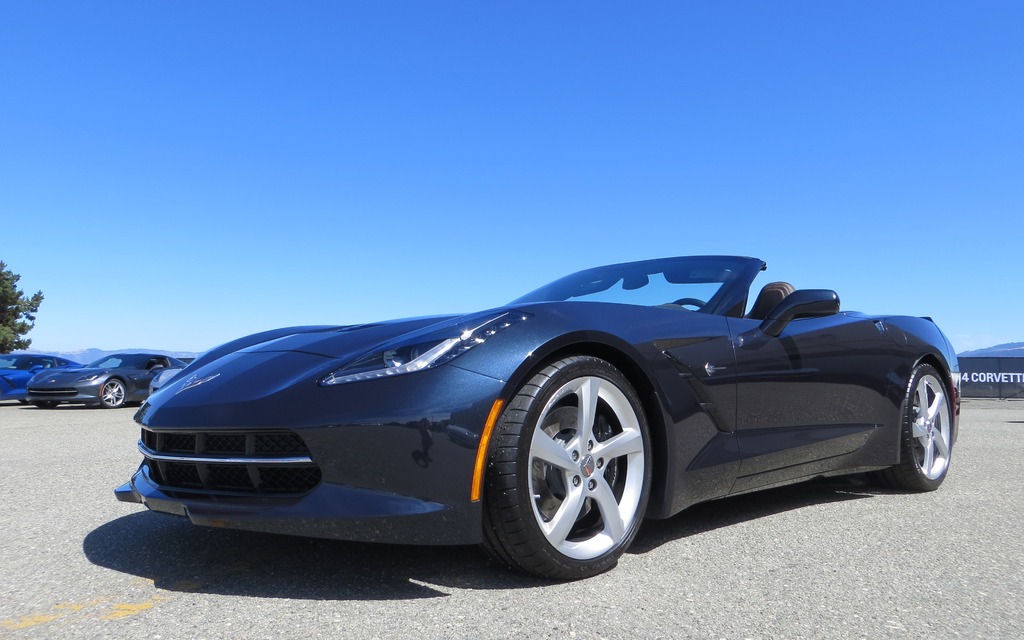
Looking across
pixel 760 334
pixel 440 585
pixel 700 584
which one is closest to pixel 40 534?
pixel 440 585

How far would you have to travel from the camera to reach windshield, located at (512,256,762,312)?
363 centimetres

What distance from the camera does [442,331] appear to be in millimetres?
2504

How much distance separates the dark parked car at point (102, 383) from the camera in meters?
14.1

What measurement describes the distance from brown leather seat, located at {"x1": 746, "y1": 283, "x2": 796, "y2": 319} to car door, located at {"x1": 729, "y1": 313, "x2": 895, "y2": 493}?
18cm

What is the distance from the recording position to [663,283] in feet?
12.5

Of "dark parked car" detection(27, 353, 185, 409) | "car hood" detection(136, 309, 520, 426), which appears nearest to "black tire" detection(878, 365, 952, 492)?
"car hood" detection(136, 309, 520, 426)

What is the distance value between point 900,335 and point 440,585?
3069 millimetres

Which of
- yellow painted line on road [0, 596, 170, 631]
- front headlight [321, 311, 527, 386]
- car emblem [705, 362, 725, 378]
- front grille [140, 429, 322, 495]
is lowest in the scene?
yellow painted line on road [0, 596, 170, 631]

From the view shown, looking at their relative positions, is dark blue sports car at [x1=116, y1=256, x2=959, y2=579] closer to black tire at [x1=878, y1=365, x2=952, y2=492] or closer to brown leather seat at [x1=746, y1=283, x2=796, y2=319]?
brown leather seat at [x1=746, y1=283, x2=796, y2=319]

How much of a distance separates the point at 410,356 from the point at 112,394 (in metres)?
14.1

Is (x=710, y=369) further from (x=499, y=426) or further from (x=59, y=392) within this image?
(x=59, y=392)

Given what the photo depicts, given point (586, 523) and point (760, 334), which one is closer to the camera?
point (586, 523)

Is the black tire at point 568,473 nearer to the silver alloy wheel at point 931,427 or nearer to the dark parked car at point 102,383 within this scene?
the silver alloy wheel at point 931,427

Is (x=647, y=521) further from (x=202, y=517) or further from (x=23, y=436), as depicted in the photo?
(x=23, y=436)
